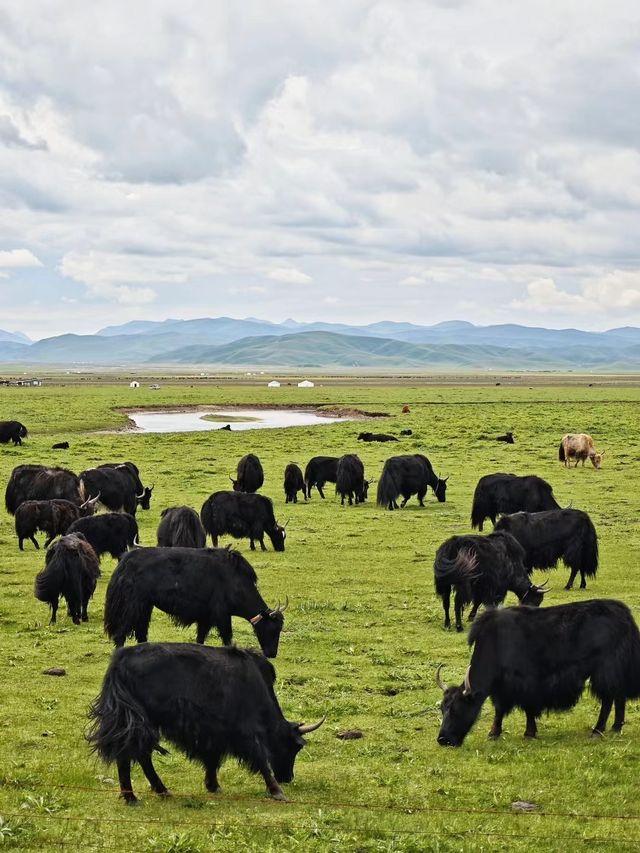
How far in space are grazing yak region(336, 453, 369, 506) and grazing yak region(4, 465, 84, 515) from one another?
7.46m

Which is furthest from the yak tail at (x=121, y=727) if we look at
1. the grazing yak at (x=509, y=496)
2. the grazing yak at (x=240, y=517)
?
the grazing yak at (x=509, y=496)

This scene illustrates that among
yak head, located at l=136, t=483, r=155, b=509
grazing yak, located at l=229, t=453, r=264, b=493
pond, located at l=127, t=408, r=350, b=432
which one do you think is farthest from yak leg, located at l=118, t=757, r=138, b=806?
pond, located at l=127, t=408, r=350, b=432

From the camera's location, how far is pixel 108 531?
57.5ft

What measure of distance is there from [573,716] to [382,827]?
13.6ft

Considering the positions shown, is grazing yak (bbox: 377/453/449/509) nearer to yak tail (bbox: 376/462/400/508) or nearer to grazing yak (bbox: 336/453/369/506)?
yak tail (bbox: 376/462/400/508)

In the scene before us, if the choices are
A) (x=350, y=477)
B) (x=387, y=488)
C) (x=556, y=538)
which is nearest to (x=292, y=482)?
(x=350, y=477)

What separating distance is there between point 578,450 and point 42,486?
20258 millimetres

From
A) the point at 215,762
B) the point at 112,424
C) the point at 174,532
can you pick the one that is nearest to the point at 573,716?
the point at 215,762

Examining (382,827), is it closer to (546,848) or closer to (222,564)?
(546,848)

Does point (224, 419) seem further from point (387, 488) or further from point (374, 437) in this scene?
point (387, 488)

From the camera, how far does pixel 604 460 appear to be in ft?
122

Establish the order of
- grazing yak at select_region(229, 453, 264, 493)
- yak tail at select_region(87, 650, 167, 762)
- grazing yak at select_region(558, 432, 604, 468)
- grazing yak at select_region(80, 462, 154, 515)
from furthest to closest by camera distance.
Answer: grazing yak at select_region(558, 432, 604, 468) → grazing yak at select_region(229, 453, 264, 493) → grazing yak at select_region(80, 462, 154, 515) → yak tail at select_region(87, 650, 167, 762)

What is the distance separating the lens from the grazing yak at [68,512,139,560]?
17438 millimetres

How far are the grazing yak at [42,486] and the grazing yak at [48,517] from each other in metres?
2.60
